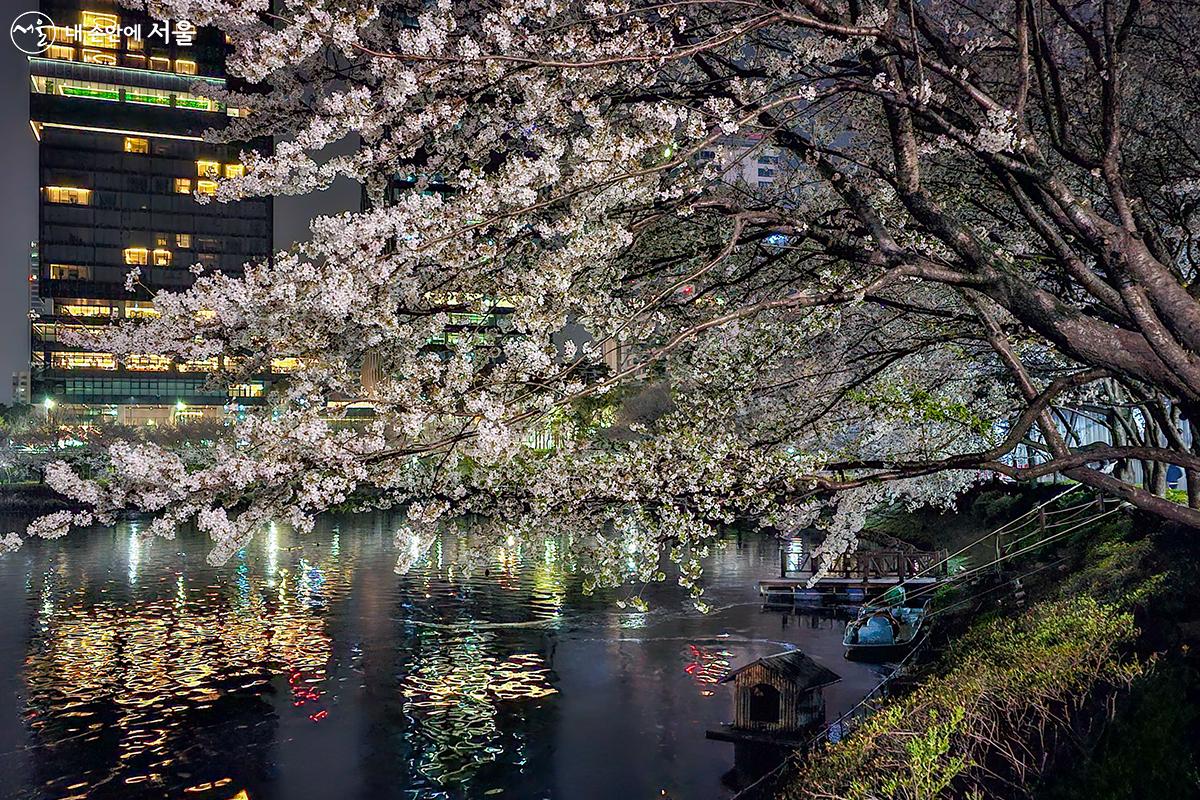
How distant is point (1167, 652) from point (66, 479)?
1192 cm

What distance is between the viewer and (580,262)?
6871 millimetres

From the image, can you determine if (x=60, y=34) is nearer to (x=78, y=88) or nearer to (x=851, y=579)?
(x=78, y=88)

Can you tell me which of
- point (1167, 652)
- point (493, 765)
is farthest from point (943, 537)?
point (1167, 652)

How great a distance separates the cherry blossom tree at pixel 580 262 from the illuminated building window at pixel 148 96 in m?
170

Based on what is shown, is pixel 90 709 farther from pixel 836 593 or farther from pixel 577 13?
pixel 836 593

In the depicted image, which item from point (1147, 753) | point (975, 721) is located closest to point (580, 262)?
point (1147, 753)

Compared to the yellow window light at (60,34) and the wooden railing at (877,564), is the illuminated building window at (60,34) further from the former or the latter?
the wooden railing at (877,564)

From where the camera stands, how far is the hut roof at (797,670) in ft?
59.5

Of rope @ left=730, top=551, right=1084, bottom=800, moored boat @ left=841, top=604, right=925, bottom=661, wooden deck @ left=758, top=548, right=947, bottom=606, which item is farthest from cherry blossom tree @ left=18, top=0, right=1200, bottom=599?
wooden deck @ left=758, top=548, right=947, bottom=606

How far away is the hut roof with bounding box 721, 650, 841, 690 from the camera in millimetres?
18125

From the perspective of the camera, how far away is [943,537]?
44.5 meters

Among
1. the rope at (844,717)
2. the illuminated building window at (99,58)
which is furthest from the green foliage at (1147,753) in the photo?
the illuminated building window at (99,58)

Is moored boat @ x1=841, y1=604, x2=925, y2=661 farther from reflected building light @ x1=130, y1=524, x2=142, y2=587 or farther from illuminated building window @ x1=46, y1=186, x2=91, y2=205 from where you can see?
illuminated building window @ x1=46, y1=186, x2=91, y2=205

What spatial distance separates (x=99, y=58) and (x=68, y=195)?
24.3 m
